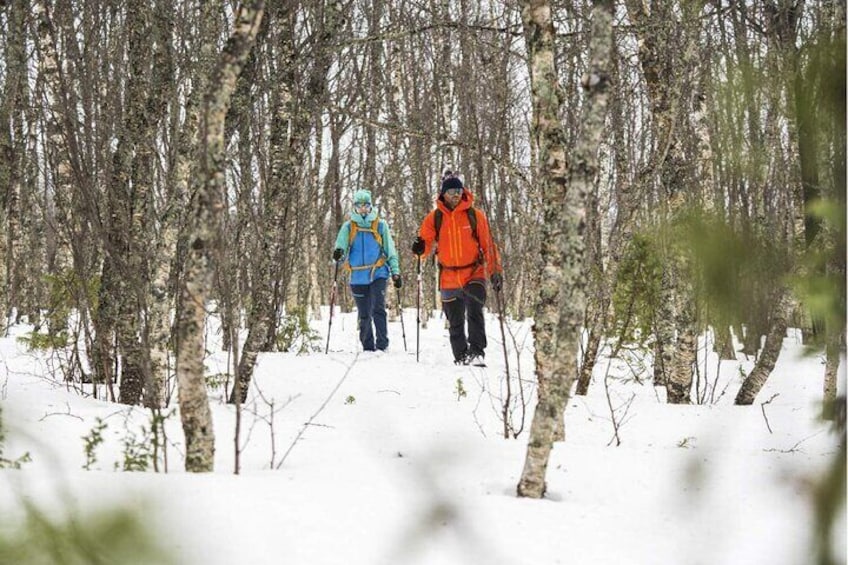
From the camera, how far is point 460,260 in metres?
7.80

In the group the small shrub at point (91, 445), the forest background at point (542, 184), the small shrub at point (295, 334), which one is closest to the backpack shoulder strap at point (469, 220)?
the forest background at point (542, 184)

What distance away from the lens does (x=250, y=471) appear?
3363 mm

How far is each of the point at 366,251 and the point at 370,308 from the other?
0.70m

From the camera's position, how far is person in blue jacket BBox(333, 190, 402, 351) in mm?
8836

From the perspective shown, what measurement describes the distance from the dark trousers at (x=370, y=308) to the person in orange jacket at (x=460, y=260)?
3.47 ft

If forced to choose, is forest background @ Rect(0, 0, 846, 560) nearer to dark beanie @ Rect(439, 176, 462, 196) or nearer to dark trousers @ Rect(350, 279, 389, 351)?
dark trousers @ Rect(350, 279, 389, 351)

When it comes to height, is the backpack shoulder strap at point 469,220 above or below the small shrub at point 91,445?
above

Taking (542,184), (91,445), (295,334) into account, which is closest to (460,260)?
(295,334)

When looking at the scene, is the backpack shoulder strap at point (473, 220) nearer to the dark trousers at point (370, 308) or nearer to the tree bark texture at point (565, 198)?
the dark trousers at point (370, 308)

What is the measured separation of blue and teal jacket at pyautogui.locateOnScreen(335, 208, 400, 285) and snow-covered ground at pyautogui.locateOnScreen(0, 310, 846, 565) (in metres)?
1.48

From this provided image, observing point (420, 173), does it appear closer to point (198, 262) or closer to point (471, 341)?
point (471, 341)

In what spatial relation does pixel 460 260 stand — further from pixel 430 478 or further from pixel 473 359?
pixel 430 478

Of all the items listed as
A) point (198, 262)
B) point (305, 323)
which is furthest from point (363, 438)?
point (305, 323)

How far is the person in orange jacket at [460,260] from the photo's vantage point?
7.75 meters
